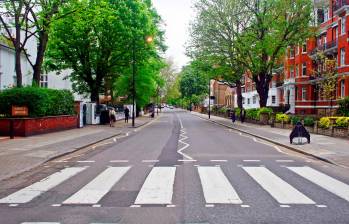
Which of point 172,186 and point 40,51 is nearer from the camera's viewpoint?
point 172,186

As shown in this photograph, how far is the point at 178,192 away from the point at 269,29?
36.9m

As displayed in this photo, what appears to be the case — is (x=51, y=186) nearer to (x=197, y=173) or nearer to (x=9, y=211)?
(x=9, y=211)

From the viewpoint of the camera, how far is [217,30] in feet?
145

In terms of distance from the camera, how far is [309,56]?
2125 inches

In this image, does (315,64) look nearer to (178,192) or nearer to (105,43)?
(105,43)

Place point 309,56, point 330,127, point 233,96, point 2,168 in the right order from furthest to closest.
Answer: point 233,96
point 309,56
point 330,127
point 2,168

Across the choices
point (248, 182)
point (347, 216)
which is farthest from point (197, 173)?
point (347, 216)

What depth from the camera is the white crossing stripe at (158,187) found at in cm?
789

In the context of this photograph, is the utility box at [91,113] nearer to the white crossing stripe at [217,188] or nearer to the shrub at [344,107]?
the shrub at [344,107]

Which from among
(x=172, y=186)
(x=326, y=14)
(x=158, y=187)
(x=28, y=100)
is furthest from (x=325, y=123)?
(x=326, y=14)

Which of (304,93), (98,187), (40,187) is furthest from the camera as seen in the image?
(304,93)

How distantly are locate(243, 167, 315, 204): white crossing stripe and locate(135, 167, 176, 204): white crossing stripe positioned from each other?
2.08m

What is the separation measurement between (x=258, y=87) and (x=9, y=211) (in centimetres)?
4027

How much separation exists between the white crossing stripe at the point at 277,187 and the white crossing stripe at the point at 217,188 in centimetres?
78
